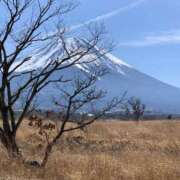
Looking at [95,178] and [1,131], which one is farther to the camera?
[1,131]

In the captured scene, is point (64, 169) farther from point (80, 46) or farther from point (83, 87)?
point (80, 46)

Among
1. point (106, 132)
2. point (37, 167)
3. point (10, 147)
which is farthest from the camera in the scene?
point (106, 132)

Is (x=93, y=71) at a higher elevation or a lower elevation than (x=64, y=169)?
higher

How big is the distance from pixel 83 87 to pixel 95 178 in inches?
139

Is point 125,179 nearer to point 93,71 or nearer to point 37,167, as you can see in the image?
point 37,167

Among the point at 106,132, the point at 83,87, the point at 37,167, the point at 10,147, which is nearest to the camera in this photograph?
the point at 37,167

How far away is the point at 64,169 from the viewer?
13.6 metres

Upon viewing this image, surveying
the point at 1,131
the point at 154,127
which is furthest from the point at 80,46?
the point at 154,127

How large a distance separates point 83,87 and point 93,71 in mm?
1023

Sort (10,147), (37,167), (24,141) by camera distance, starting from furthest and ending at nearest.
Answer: (24,141), (10,147), (37,167)

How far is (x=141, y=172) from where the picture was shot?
13.6 metres

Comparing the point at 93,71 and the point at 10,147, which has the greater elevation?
the point at 93,71

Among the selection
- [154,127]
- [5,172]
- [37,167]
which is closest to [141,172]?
[37,167]

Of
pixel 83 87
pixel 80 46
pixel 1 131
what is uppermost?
pixel 80 46
